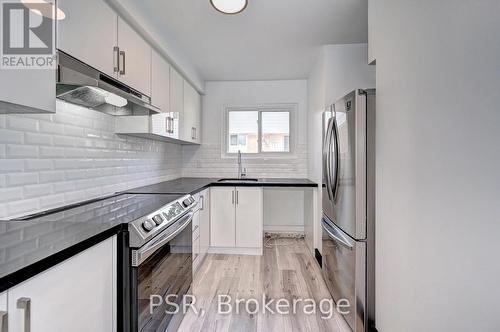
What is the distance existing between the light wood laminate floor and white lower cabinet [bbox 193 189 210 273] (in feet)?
0.51

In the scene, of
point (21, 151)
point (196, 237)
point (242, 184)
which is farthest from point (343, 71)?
point (21, 151)

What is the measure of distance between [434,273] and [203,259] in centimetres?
236

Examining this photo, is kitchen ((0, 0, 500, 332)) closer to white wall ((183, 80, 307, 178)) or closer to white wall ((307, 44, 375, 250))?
white wall ((307, 44, 375, 250))

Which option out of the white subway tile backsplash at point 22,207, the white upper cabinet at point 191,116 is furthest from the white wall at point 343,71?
the white subway tile backsplash at point 22,207

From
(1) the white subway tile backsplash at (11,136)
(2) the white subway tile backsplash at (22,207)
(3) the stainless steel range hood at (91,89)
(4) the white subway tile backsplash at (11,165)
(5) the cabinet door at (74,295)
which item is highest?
(3) the stainless steel range hood at (91,89)

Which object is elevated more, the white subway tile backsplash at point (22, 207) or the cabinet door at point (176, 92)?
the cabinet door at point (176, 92)

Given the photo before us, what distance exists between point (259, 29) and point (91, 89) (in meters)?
1.63

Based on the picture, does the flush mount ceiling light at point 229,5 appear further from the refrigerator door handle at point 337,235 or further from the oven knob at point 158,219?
the refrigerator door handle at point 337,235

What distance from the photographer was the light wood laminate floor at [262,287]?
1803 millimetres

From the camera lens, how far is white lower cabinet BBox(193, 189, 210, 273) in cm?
252

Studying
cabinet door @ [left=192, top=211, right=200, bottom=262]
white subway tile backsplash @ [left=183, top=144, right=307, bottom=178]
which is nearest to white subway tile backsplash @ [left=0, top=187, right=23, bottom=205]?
cabinet door @ [left=192, top=211, right=200, bottom=262]

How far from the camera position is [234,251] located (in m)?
3.17

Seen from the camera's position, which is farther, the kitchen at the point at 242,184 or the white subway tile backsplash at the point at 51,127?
the white subway tile backsplash at the point at 51,127

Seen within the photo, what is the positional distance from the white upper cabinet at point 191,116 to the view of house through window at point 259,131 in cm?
54
